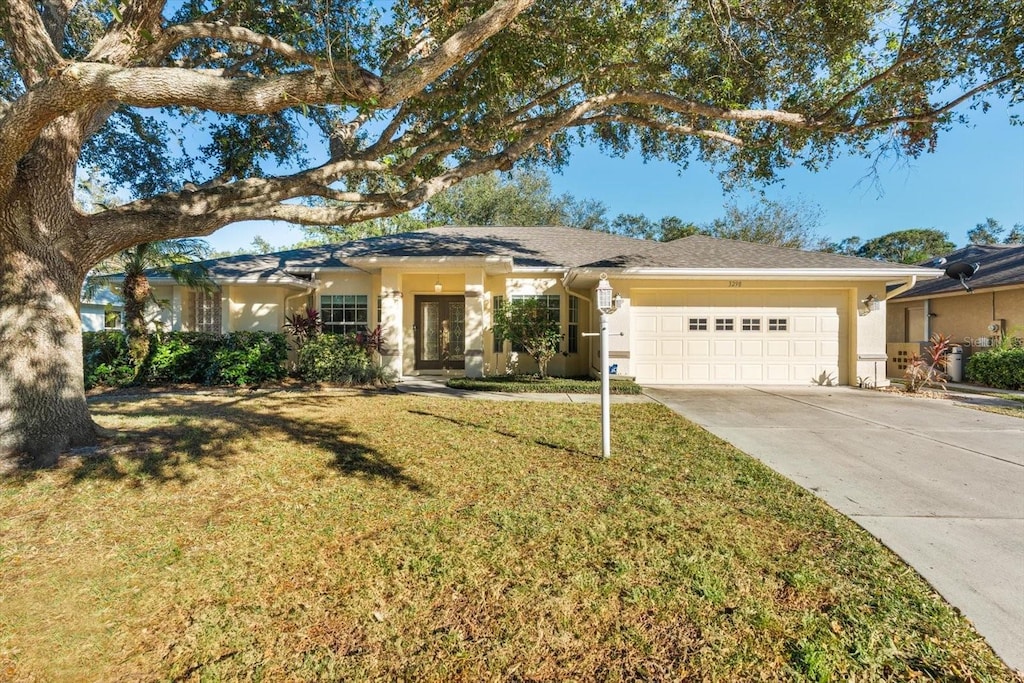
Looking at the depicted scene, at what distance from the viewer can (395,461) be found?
512 cm

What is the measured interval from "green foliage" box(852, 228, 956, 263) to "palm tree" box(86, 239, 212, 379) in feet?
148

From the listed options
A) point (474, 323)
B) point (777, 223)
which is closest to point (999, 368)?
point (474, 323)

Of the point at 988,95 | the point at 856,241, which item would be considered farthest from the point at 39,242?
the point at 856,241

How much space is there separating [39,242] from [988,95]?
1421 centimetres

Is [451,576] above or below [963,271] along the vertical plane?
below

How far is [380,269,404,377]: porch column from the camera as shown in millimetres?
11805

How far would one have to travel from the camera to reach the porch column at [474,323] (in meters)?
11.9

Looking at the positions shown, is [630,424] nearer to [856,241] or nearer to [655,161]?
[655,161]

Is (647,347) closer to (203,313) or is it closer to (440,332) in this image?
(440,332)

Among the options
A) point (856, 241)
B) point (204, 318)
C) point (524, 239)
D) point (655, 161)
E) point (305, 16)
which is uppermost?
point (856, 241)

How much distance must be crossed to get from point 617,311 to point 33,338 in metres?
9.50

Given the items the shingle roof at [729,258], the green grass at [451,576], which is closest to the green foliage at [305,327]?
the green grass at [451,576]

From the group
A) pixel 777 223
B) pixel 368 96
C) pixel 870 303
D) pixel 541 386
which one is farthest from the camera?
pixel 777 223

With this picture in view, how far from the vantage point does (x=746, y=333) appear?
11.5 m
